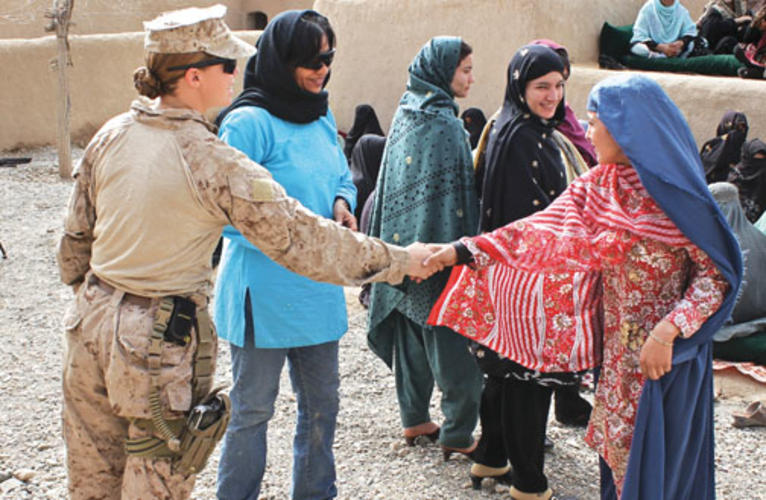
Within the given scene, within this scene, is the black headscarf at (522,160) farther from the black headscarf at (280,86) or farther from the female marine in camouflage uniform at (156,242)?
the female marine in camouflage uniform at (156,242)

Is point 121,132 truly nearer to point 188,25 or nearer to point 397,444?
point 188,25

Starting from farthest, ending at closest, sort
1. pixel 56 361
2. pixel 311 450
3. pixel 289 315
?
pixel 56 361
pixel 311 450
pixel 289 315

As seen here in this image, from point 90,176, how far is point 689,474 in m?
2.02

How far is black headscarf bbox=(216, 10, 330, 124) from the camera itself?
2.85m

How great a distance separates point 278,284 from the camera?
2822 mm

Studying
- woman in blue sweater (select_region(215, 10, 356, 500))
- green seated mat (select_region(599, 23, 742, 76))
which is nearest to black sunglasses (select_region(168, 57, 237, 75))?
woman in blue sweater (select_region(215, 10, 356, 500))

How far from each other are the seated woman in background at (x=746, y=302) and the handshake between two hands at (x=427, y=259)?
114 inches

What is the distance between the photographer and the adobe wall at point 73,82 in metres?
12.9

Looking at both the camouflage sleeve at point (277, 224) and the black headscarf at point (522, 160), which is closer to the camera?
the camouflage sleeve at point (277, 224)

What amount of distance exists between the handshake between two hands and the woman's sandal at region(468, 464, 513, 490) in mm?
1042

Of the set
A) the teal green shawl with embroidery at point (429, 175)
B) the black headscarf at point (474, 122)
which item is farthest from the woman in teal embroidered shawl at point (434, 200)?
the black headscarf at point (474, 122)

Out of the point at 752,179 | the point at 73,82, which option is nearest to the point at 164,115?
the point at 752,179

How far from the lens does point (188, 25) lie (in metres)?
2.16

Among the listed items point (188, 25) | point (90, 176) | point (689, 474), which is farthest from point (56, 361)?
point (689, 474)
